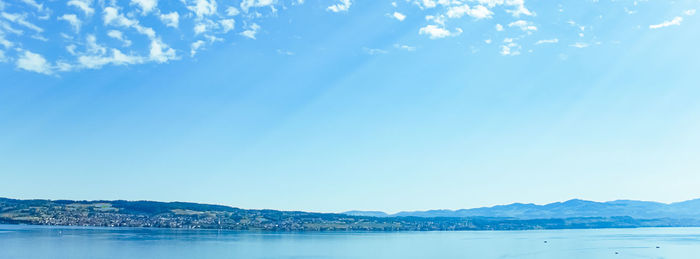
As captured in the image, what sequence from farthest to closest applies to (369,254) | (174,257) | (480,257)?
(369,254), (480,257), (174,257)

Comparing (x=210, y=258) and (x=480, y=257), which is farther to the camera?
(x=480, y=257)

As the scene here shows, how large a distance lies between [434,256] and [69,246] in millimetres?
74295

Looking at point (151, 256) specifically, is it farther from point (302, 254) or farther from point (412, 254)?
point (412, 254)

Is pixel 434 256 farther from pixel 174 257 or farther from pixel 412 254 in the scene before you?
pixel 174 257

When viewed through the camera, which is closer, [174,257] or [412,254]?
[174,257]

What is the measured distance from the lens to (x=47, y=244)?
112 meters

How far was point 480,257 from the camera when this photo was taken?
103 m

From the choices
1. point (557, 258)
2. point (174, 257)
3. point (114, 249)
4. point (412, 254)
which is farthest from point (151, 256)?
point (557, 258)

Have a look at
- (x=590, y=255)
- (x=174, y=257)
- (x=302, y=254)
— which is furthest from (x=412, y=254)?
(x=174, y=257)

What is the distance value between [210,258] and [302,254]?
2049 centimetres

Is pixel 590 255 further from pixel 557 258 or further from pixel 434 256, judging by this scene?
pixel 434 256

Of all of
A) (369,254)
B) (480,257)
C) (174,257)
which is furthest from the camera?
(369,254)

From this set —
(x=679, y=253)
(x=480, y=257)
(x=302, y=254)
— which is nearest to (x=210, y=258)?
(x=302, y=254)

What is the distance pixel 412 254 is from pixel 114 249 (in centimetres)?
5940
